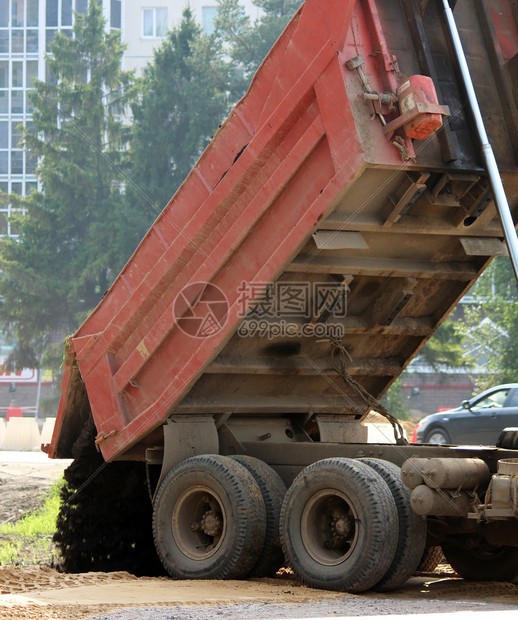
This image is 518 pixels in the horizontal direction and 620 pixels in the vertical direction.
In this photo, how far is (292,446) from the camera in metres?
7.13

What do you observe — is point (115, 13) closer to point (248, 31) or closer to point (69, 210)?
point (248, 31)

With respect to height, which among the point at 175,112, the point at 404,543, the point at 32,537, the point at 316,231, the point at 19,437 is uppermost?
the point at 175,112

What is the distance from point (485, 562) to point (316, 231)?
2.77 meters

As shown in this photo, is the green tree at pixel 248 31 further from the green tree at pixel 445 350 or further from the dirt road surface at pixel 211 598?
the dirt road surface at pixel 211 598

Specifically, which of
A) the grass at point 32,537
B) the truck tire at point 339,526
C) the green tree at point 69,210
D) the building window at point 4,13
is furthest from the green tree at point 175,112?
the truck tire at point 339,526

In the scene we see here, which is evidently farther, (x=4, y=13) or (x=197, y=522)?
(x=4, y=13)

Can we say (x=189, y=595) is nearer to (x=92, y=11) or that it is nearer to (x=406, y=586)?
(x=406, y=586)

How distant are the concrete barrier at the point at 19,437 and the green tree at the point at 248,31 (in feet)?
70.1

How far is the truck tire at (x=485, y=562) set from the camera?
22.3ft

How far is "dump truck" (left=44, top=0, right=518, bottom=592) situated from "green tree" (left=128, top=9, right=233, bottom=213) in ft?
92.1

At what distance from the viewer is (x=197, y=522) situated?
7078 millimetres

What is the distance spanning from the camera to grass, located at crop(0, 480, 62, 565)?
9.64 meters

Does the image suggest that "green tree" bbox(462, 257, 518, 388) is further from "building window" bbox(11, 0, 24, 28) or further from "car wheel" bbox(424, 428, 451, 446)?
"building window" bbox(11, 0, 24, 28)

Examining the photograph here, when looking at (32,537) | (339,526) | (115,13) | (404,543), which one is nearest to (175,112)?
(115,13)
